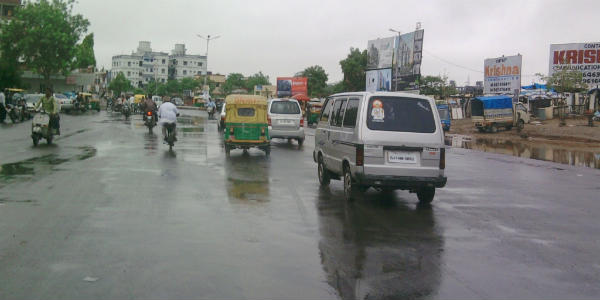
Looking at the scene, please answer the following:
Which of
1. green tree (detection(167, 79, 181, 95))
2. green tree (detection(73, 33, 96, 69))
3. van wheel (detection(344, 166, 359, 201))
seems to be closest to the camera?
van wheel (detection(344, 166, 359, 201))

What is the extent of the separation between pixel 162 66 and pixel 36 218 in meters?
177

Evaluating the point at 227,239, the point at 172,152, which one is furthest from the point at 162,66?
the point at 227,239

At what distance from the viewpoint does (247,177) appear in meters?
12.6

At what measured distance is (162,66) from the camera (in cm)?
17900

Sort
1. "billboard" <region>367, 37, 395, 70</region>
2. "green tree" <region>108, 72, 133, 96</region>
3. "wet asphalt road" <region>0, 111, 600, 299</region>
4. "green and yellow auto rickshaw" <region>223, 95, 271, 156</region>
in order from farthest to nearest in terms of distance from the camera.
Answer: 1. "green tree" <region>108, 72, 133, 96</region>
2. "billboard" <region>367, 37, 395, 70</region>
3. "green and yellow auto rickshaw" <region>223, 95, 271, 156</region>
4. "wet asphalt road" <region>0, 111, 600, 299</region>

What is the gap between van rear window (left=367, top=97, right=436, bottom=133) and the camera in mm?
9484

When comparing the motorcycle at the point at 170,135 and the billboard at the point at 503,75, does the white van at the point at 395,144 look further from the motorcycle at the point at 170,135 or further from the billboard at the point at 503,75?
the billboard at the point at 503,75

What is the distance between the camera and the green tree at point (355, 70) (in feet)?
268

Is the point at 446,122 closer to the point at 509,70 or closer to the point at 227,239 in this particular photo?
the point at 509,70

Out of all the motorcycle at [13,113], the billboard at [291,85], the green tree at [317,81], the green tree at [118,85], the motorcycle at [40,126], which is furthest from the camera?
the green tree at [118,85]

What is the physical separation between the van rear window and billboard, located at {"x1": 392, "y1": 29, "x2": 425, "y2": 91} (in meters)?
46.2

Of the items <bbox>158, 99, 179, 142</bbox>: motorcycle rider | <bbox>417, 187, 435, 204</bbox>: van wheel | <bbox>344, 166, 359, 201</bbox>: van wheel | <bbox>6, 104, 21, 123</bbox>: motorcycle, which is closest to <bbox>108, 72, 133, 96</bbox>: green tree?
<bbox>6, 104, 21, 123</bbox>: motorcycle

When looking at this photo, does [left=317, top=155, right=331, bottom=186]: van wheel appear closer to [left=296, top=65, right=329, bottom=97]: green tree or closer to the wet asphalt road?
the wet asphalt road

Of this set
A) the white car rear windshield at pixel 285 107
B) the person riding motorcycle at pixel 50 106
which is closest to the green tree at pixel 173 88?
the white car rear windshield at pixel 285 107
